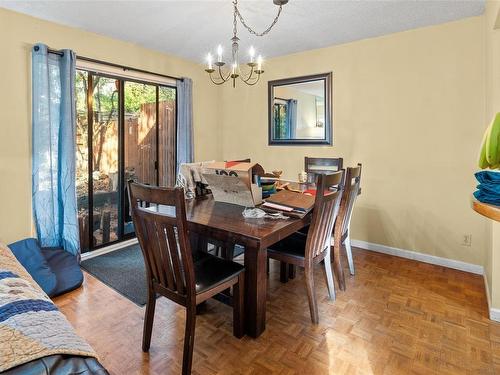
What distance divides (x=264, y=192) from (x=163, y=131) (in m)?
2.26

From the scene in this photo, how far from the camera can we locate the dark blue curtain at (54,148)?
110 inches

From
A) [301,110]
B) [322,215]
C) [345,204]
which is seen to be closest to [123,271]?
[322,215]

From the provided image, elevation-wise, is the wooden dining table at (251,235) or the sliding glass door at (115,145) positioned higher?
the sliding glass door at (115,145)

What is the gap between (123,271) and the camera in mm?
2955

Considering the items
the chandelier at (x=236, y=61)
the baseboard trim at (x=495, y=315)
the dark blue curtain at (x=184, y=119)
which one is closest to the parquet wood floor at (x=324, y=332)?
the baseboard trim at (x=495, y=315)

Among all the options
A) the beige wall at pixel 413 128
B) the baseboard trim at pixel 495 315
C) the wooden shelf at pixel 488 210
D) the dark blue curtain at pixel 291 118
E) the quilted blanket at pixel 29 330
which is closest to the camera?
the quilted blanket at pixel 29 330

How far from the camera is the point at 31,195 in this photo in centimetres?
291

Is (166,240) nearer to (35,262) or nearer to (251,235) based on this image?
(251,235)

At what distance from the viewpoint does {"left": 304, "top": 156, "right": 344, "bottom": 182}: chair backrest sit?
3242mm

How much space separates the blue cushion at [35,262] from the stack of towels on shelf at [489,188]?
280 cm

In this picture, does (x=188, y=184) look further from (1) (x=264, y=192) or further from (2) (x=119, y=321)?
(2) (x=119, y=321)

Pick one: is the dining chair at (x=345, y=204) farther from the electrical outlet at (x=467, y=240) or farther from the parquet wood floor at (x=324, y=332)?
the electrical outlet at (x=467, y=240)

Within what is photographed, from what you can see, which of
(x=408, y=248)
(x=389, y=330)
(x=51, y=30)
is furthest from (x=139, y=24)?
(x=408, y=248)

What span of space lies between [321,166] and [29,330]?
300cm
